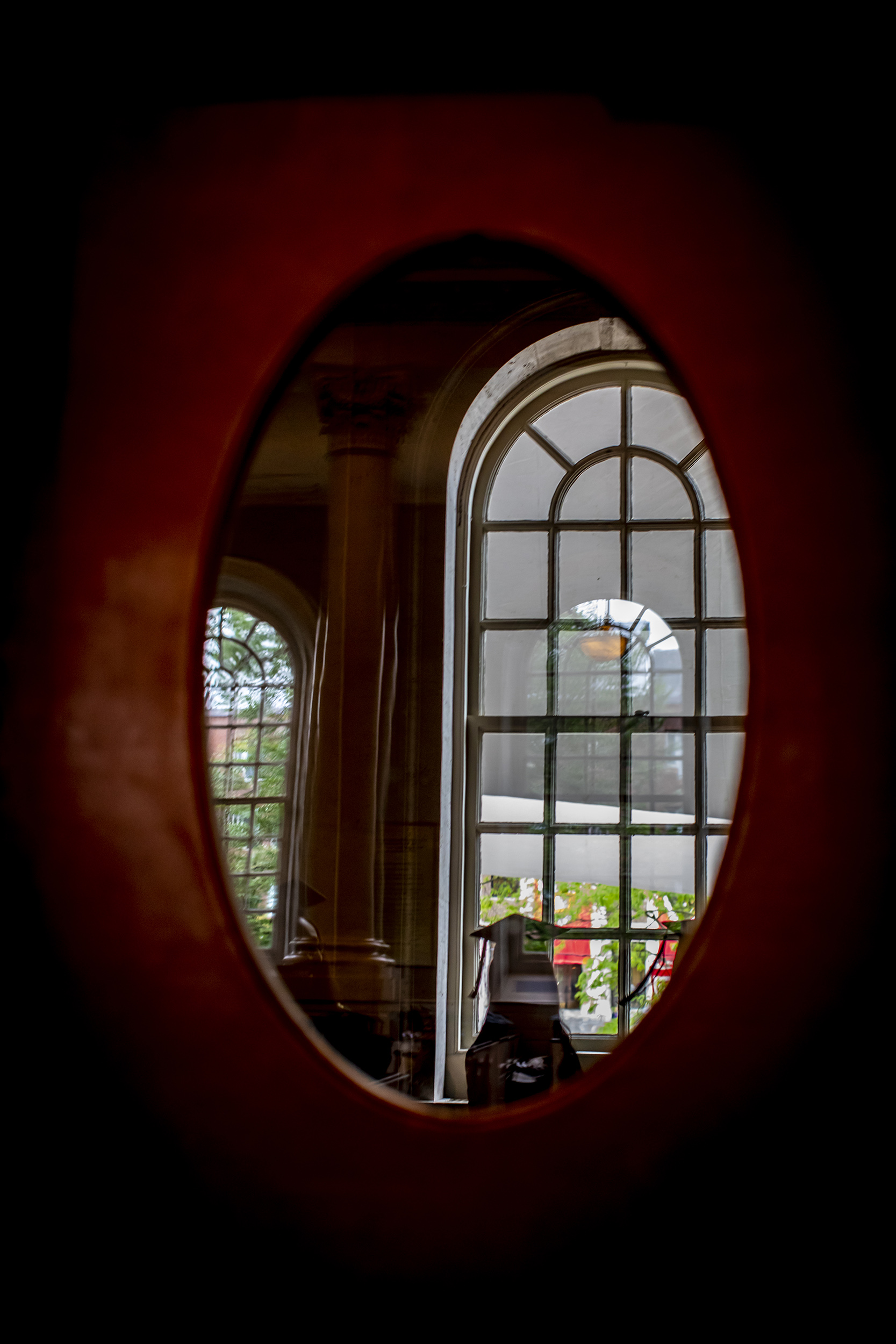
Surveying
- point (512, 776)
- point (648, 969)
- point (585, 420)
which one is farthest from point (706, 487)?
point (648, 969)

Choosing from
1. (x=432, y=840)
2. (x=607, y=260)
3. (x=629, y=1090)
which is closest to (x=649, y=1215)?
(x=629, y=1090)

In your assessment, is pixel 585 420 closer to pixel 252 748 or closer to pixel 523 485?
pixel 523 485

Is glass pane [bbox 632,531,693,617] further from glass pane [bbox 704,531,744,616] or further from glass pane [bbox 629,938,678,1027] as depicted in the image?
glass pane [bbox 629,938,678,1027]

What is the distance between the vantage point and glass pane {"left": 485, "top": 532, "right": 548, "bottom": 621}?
13.4 feet

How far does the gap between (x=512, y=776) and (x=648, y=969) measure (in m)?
0.86

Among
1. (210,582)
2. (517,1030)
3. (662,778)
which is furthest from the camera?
(662,778)

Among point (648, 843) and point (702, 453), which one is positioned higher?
point (702, 453)

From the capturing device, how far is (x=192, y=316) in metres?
0.85

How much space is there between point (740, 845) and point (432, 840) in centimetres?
291

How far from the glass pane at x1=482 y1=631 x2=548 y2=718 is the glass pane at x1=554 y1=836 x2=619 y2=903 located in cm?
53

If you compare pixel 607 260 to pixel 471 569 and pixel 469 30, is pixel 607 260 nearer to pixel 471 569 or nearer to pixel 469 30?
pixel 469 30

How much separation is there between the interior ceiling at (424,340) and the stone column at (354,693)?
0.08 metres

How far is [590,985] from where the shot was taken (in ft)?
12.2

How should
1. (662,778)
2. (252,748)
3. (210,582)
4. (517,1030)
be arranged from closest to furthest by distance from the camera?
(210,582)
(517,1030)
(662,778)
(252,748)
